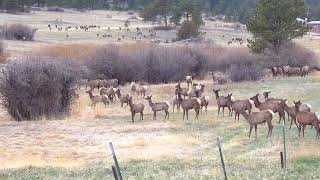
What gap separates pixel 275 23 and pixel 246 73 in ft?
19.5

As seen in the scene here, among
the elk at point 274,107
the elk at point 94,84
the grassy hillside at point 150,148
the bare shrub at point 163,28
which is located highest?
the bare shrub at point 163,28

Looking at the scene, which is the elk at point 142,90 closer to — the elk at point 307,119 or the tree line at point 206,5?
the elk at point 307,119

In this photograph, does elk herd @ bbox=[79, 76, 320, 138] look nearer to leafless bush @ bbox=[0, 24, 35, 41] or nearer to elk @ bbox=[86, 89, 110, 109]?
elk @ bbox=[86, 89, 110, 109]

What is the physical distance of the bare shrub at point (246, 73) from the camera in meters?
51.8

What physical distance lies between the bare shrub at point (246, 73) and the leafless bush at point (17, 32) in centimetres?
2904

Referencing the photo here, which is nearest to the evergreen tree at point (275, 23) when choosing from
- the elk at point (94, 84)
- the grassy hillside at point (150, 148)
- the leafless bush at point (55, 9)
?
the elk at point (94, 84)

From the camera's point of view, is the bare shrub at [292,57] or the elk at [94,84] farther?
the bare shrub at [292,57]

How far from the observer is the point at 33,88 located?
117 ft

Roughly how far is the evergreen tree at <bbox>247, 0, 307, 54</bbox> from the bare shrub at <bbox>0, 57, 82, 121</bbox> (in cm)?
2340

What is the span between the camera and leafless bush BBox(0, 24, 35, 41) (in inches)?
2822

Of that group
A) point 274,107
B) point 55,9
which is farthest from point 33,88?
point 55,9

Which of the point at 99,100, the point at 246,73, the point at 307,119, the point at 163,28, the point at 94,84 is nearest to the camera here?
the point at 307,119

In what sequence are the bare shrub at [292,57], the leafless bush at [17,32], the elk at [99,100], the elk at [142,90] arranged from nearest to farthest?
the elk at [99,100]
the elk at [142,90]
the bare shrub at [292,57]
the leafless bush at [17,32]

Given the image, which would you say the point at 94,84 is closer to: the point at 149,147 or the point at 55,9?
the point at 149,147
